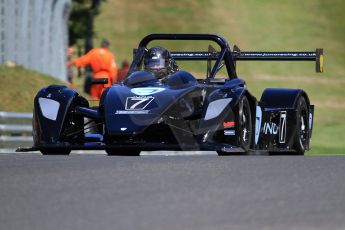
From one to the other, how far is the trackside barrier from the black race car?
381 cm

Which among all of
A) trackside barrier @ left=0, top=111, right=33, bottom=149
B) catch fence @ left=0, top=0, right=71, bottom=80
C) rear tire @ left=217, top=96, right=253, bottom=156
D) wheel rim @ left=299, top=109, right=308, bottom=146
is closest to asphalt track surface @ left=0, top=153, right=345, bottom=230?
rear tire @ left=217, top=96, right=253, bottom=156

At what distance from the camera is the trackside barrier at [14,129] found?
51.2 feet

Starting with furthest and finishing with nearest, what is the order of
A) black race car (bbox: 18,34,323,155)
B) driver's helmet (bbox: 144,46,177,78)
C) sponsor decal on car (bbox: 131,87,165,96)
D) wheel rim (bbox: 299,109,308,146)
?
1. wheel rim (bbox: 299,109,308,146)
2. driver's helmet (bbox: 144,46,177,78)
3. sponsor decal on car (bbox: 131,87,165,96)
4. black race car (bbox: 18,34,323,155)

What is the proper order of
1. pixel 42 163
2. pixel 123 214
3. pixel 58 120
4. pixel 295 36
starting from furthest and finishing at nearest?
pixel 295 36
pixel 58 120
pixel 42 163
pixel 123 214

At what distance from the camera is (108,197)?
6.31 meters

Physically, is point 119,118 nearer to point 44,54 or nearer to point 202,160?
point 202,160

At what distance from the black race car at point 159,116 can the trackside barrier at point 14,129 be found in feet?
12.5

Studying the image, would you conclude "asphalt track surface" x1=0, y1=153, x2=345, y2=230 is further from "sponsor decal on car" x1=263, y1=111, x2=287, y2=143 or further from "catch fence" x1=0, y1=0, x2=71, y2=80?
"catch fence" x1=0, y1=0, x2=71, y2=80

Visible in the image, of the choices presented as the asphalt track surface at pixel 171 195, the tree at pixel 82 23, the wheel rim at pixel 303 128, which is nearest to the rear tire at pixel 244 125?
the wheel rim at pixel 303 128

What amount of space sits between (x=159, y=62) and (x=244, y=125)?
1.17m

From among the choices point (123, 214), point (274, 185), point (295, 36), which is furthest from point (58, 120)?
point (295, 36)

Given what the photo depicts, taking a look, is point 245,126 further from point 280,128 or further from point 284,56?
point 284,56

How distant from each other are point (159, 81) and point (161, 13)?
51.6 m

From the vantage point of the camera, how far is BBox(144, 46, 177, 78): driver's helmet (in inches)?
447
